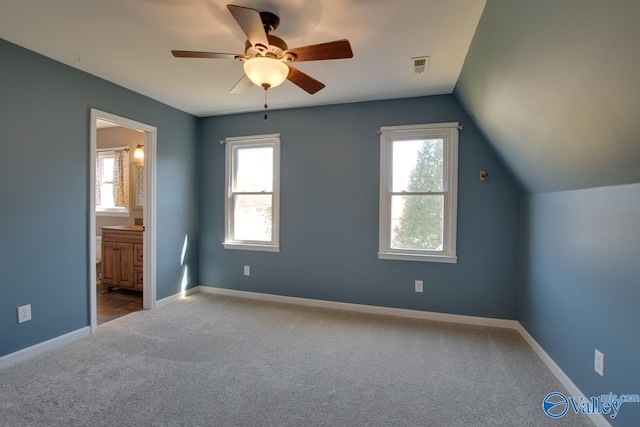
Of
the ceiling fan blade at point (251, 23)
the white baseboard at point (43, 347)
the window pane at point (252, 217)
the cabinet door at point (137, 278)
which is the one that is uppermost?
the ceiling fan blade at point (251, 23)

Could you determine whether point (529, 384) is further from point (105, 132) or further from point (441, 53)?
point (105, 132)

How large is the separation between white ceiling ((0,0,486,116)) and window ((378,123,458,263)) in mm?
513

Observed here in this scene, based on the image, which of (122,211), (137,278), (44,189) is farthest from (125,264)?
(44,189)

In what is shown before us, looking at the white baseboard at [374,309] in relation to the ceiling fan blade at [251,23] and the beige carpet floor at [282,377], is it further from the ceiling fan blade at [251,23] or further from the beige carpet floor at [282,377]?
the ceiling fan blade at [251,23]

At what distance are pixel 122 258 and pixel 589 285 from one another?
4986 mm

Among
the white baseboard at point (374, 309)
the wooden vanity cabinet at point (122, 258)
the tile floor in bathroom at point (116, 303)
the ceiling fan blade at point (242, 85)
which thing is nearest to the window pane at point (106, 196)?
the wooden vanity cabinet at point (122, 258)

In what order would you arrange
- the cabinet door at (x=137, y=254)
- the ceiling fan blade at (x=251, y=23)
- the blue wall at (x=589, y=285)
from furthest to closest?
the cabinet door at (x=137, y=254), the blue wall at (x=589, y=285), the ceiling fan blade at (x=251, y=23)

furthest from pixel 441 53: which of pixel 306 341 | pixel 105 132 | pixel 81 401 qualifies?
pixel 105 132

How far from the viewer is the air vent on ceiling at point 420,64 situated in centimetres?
262

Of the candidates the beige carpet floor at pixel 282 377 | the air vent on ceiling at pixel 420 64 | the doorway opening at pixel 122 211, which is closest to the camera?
Result: the beige carpet floor at pixel 282 377

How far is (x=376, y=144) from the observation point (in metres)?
3.67

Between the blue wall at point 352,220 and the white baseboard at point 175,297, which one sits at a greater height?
the blue wall at point 352,220

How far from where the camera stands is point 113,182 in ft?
17.7

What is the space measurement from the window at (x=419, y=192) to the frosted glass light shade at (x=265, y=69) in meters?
1.86
